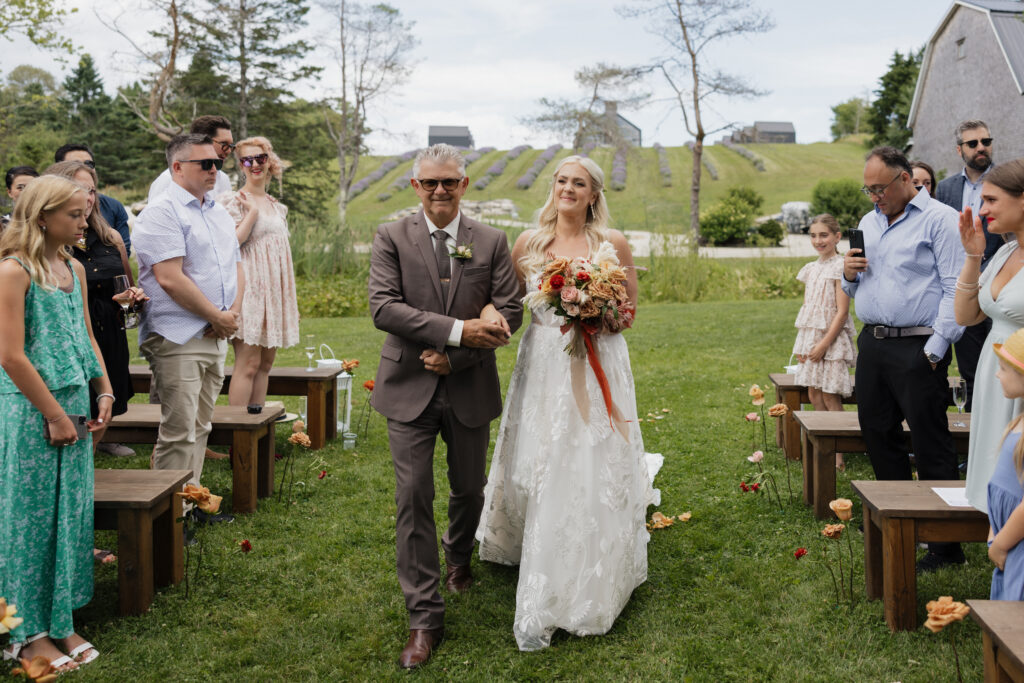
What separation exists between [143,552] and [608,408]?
256 centimetres

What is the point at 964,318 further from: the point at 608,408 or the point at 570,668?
the point at 570,668

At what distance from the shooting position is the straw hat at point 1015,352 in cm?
300

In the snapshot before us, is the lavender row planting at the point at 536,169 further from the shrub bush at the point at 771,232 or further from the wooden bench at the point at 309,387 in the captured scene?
the wooden bench at the point at 309,387

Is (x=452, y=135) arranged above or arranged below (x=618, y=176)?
above

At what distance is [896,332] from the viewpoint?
4785 mm

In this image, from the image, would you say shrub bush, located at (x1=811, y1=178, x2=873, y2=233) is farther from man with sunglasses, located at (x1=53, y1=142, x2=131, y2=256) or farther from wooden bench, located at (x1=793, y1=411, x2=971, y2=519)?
man with sunglasses, located at (x1=53, y1=142, x2=131, y2=256)

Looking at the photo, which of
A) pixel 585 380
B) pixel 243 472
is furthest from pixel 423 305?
pixel 243 472

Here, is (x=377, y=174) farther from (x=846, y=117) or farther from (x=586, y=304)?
(x=846, y=117)

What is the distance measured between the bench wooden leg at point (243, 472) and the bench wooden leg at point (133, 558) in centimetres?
155

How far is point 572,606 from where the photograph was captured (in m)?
4.06

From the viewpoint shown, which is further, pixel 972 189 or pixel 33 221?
pixel 972 189

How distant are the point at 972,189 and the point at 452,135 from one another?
91.5 meters

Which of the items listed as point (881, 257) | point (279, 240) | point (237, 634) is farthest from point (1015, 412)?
point (279, 240)

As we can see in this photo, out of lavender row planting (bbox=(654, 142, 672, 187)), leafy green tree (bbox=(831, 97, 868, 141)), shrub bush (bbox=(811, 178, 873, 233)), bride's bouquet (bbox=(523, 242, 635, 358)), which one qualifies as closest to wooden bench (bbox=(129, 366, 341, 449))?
bride's bouquet (bbox=(523, 242, 635, 358))
